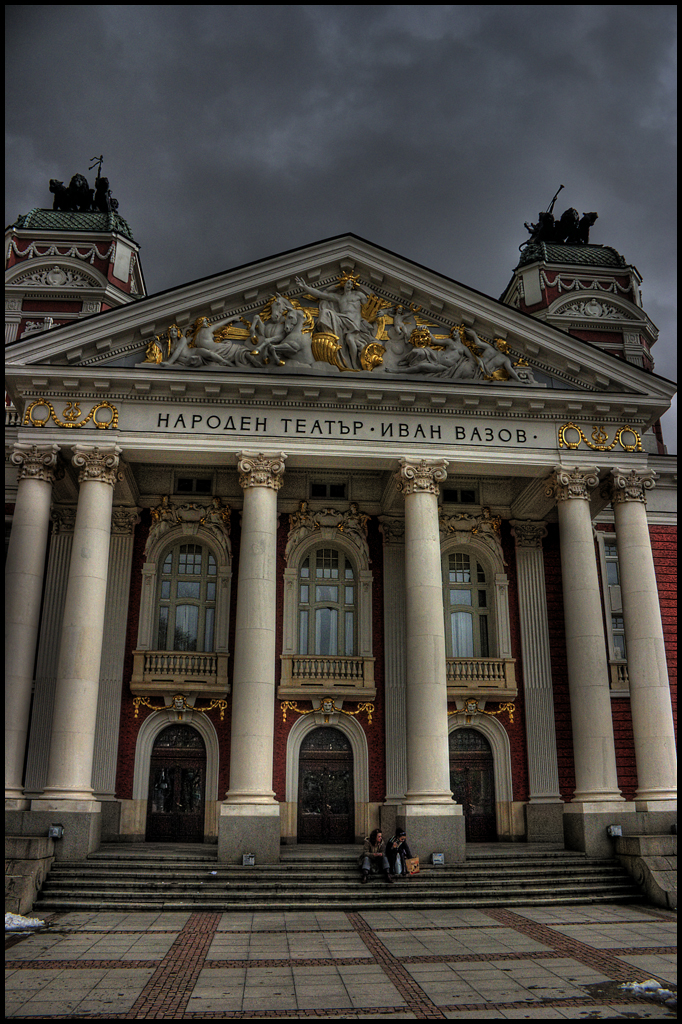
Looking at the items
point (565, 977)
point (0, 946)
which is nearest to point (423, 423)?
point (565, 977)

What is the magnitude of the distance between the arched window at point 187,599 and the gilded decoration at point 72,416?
19.5 feet

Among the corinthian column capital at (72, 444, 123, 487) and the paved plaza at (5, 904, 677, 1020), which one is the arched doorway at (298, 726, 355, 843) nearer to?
the paved plaza at (5, 904, 677, 1020)

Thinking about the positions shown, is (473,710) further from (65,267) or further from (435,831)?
(65,267)

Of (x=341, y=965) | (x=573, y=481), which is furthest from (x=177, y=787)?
(x=573, y=481)

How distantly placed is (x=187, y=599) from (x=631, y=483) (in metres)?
14.6

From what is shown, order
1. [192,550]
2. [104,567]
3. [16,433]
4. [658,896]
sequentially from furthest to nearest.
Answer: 1. [192,550]
2. [16,433]
3. [104,567]
4. [658,896]

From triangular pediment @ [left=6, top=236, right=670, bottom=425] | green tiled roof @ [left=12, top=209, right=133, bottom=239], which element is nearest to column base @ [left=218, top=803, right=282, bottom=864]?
triangular pediment @ [left=6, top=236, right=670, bottom=425]

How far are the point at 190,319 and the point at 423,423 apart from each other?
7649 mm

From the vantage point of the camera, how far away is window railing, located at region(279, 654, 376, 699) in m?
25.8

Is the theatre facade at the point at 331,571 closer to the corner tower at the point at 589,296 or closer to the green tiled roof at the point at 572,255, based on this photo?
the corner tower at the point at 589,296

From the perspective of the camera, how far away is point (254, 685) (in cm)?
2108

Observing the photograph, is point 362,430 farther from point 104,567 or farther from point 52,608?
point 52,608

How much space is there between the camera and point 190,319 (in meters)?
24.4

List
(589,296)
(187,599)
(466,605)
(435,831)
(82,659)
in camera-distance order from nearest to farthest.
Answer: (435,831) → (82,659) → (187,599) → (466,605) → (589,296)
